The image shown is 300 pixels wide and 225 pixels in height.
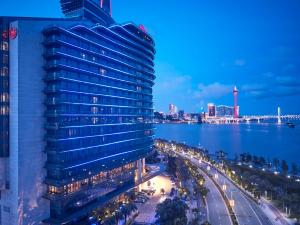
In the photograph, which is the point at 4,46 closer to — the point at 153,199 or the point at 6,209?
the point at 6,209

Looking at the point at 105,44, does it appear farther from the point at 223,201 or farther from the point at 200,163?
the point at 200,163

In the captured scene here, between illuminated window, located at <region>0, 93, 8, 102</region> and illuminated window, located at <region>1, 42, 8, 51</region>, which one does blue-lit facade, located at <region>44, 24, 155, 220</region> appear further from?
illuminated window, located at <region>0, 93, 8, 102</region>

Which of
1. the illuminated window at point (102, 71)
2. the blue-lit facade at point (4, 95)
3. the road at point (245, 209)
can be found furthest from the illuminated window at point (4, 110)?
the road at point (245, 209)

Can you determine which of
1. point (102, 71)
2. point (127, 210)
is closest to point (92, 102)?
point (102, 71)

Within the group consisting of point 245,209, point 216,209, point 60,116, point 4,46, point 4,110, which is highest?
point 4,46

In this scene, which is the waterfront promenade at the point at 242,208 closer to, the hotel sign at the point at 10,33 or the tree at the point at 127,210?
the tree at the point at 127,210

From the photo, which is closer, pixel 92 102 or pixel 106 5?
pixel 92 102

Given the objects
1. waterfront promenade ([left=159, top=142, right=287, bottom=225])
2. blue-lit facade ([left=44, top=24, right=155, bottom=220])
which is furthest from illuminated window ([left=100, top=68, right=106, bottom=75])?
waterfront promenade ([left=159, top=142, right=287, bottom=225])

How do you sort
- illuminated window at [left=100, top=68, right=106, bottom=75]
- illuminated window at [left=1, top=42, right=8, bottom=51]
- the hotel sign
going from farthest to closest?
illuminated window at [left=100, top=68, right=106, bottom=75] → illuminated window at [left=1, top=42, right=8, bottom=51] → the hotel sign

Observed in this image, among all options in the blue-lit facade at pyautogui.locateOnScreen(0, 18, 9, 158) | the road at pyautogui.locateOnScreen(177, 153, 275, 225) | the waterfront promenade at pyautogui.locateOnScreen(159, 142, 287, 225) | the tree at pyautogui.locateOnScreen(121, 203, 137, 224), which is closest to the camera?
the blue-lit facade at pyautogui.locateOnScreen(0, 18, 9, 158)
